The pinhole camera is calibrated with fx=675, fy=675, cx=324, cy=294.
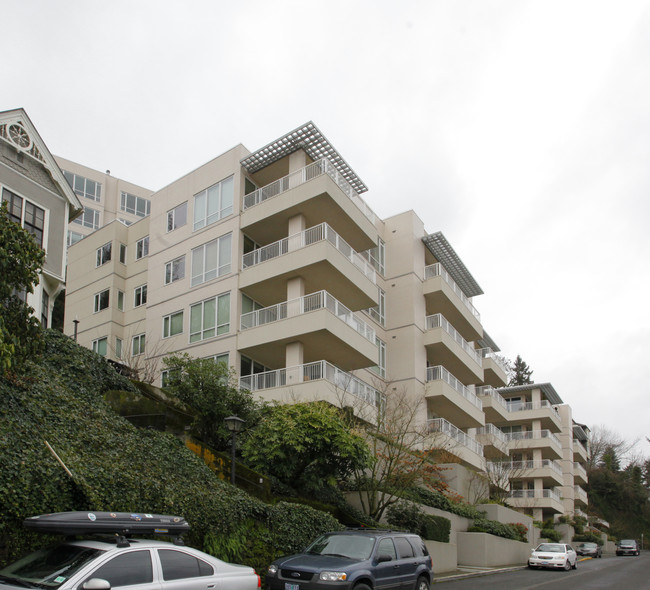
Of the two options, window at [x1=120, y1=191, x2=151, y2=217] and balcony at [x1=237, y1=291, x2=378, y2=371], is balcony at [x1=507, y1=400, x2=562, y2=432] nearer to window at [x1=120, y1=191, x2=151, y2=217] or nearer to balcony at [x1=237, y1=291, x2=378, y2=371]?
balcony at [x1=237, y1=291, x2=378, y2=371]

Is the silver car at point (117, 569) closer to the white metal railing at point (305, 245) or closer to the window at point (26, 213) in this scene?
the window at point (26, 213)

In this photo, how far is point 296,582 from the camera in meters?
11.9

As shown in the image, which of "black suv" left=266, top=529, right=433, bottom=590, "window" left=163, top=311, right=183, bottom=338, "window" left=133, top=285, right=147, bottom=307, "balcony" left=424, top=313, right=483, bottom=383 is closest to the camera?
"black suv" left=266, top=529, right=433, bottom=590

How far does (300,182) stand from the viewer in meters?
28.2

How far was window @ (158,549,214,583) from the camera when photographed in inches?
341

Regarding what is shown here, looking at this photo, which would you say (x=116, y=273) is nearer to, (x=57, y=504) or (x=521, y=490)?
(x=57, y=504)

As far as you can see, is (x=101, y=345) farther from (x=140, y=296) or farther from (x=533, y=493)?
(x=533, y=493)

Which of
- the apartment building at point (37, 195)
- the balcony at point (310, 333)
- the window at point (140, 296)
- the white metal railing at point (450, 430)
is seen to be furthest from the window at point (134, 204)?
Answer: the apartment building at point (37, 195)

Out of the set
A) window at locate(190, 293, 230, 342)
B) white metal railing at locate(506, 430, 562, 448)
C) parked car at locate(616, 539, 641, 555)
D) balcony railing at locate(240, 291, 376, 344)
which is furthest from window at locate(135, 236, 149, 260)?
parked car at locate(616, 539, 641, 555)

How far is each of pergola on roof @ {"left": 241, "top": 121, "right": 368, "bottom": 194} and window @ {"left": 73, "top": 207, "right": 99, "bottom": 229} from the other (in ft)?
101

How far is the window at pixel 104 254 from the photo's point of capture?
3700 centimetres

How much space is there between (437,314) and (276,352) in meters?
11.4

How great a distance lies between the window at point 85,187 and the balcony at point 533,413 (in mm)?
40521

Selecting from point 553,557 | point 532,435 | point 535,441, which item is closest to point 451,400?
point 553,557
